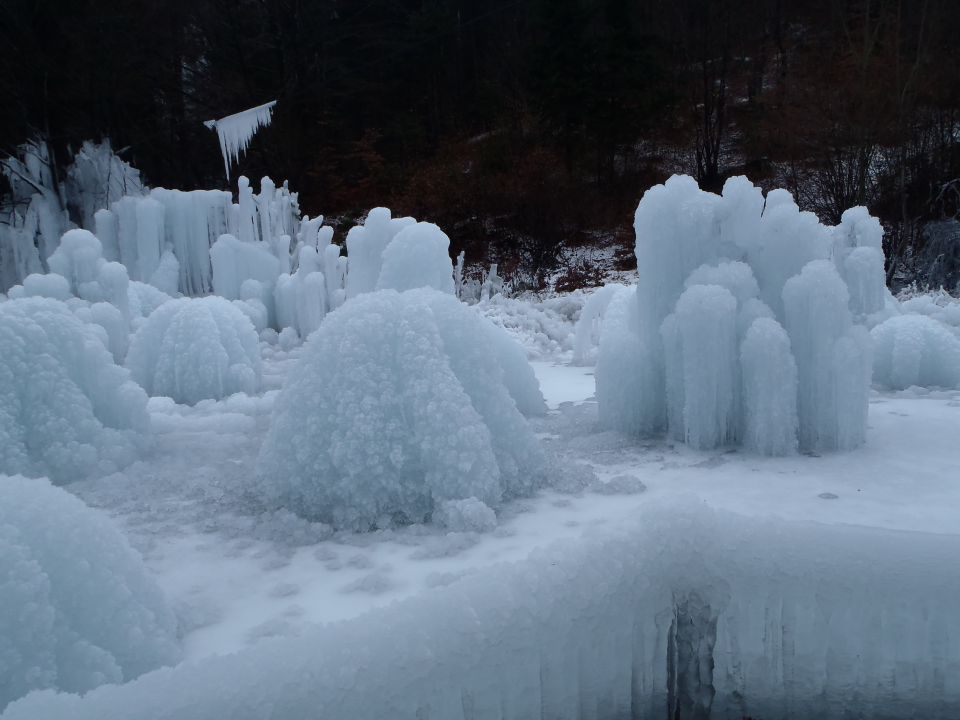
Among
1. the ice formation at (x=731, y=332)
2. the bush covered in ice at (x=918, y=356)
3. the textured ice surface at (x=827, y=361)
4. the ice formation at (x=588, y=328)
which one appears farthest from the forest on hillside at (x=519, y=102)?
the textured ice surface at (x=827, y=361)

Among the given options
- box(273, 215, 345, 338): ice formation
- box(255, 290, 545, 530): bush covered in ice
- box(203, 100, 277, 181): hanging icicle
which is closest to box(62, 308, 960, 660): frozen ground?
box(255, 290, 545, 530): bush covered in ice

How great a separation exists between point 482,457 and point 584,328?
5.98m

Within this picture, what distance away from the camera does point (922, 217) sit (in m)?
15.9

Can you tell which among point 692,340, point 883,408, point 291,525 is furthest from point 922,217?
point 291,525

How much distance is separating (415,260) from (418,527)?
3.49m

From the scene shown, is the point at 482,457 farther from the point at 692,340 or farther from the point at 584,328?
the point at 584,328

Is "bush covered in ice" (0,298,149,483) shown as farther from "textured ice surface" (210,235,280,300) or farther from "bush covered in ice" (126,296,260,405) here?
"textured ice surface" (210,235,280,300)

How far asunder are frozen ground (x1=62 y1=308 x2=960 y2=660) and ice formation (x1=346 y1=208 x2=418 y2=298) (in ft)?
10.8

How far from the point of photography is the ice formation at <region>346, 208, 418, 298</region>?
27.2ft

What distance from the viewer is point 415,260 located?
257 inches

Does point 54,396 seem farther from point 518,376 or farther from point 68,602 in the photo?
point 518,376

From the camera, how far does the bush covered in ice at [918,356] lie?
6457 millimetres

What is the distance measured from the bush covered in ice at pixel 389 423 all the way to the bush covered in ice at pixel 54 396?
1381mm

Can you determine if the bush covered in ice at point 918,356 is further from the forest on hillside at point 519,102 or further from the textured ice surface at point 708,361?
the forest on hillside at point 519,102
